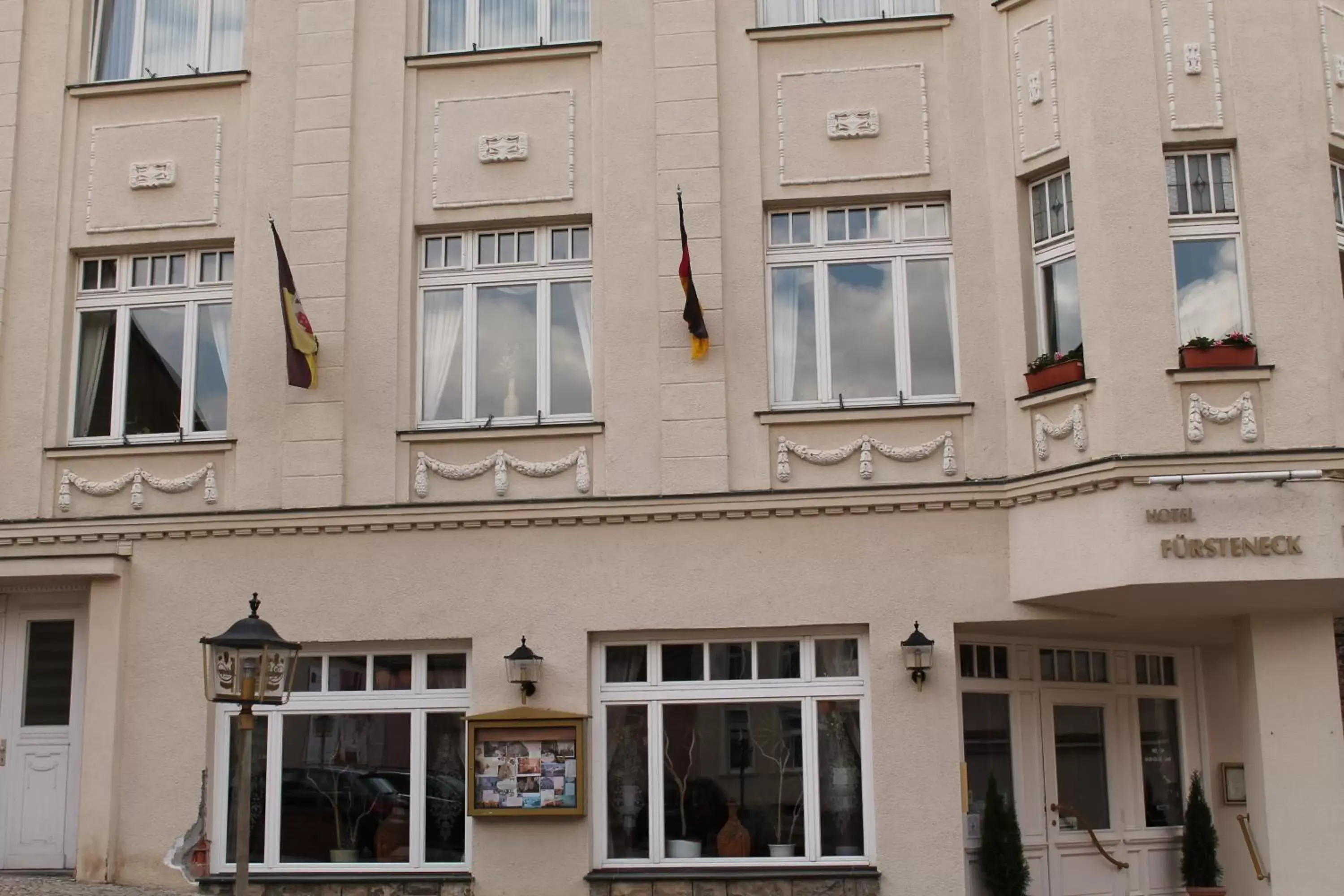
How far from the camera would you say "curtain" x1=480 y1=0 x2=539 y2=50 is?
14.8m

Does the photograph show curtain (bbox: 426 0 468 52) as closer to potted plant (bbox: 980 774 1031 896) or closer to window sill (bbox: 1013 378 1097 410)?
window sill (bbox: 1013 378 1097 410)

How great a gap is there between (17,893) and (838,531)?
740 centimetres

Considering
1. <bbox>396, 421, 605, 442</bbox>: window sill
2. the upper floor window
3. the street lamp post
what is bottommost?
the street lamp post

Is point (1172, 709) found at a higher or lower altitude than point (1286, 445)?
lower

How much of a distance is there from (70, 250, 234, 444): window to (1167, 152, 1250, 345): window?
8.42 meters

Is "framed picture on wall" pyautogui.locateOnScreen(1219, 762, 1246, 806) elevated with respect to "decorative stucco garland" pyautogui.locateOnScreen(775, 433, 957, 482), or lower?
lower

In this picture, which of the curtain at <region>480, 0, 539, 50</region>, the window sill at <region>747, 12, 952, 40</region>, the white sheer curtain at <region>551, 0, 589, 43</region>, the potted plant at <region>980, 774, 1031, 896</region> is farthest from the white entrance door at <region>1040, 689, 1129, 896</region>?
the curtain at <region>480, 0, 539, 50</region>

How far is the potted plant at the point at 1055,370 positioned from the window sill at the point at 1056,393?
3 cm

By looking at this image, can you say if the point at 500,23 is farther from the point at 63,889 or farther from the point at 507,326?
the point at 63,889

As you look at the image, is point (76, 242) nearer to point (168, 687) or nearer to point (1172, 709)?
point (168, 687)

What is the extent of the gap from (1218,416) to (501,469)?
592 centimetres

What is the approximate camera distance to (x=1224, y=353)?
12.2 meters

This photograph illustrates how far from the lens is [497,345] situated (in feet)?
47.1

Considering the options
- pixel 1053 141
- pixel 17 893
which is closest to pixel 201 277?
pixel 17 893
